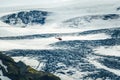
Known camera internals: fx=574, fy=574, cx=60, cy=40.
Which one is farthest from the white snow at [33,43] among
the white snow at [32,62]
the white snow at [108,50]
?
the white snow at [32,62]

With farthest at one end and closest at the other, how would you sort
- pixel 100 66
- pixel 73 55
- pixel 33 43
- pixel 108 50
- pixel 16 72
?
pixel 33 43 → pixel 108 50 → pixel 73 55 → pixel 100 66 → pixel 16 72

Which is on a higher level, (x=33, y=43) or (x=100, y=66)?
(x=100, y=66)

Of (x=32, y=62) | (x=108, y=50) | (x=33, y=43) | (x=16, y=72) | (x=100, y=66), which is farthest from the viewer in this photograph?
(x=33, y=43)

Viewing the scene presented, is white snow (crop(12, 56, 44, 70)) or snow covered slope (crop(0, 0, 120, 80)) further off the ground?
white snow (crop(12, 56, 44, 70))

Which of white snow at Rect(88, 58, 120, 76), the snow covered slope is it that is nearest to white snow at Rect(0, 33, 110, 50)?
the snow covered slope

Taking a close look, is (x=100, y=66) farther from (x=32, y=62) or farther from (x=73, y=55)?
(x=32, y=62)

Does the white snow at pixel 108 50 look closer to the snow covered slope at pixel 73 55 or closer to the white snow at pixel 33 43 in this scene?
the snow covered slope at pixel 73 55

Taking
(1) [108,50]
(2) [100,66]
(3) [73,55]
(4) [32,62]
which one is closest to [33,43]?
(1) [108,50]

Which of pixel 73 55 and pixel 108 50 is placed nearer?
pixel 73 55

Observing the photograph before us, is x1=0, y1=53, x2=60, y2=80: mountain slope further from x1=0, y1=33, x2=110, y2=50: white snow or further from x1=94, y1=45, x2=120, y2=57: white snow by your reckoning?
x1=0, y1=33, x2=110, y2=50: white snow
